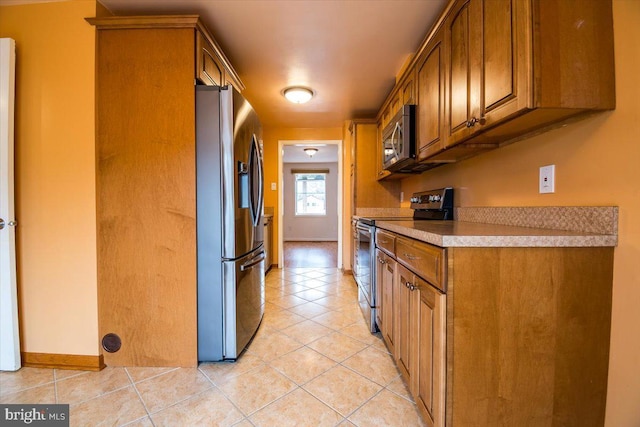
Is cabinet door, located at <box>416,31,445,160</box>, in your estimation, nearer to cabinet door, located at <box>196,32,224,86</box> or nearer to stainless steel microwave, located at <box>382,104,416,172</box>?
stainless steel microwave, located at <box>382,104,416,172</box>

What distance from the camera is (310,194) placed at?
27.3ft

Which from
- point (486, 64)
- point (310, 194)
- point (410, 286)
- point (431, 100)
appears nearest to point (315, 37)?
point (431, 100)

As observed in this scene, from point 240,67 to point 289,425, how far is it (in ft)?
9.13

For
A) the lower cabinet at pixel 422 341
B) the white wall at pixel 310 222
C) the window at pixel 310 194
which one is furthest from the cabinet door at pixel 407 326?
the window at pixel 310 194

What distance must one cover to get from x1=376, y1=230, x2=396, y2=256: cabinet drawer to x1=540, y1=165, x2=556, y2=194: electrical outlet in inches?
29.1

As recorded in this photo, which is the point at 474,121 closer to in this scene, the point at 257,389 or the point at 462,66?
the point at 462,66

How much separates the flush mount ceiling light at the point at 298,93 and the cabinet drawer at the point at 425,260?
2.19 meters

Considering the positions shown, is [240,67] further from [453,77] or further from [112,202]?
[453,77]

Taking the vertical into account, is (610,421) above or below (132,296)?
below

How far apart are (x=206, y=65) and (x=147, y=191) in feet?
3.08

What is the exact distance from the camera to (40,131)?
1703mm

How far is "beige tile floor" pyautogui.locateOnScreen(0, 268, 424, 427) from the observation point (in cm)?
129

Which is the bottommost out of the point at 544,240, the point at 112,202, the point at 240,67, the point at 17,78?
the point at 544,240

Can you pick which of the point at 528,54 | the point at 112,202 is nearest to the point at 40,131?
the point at 112,202
